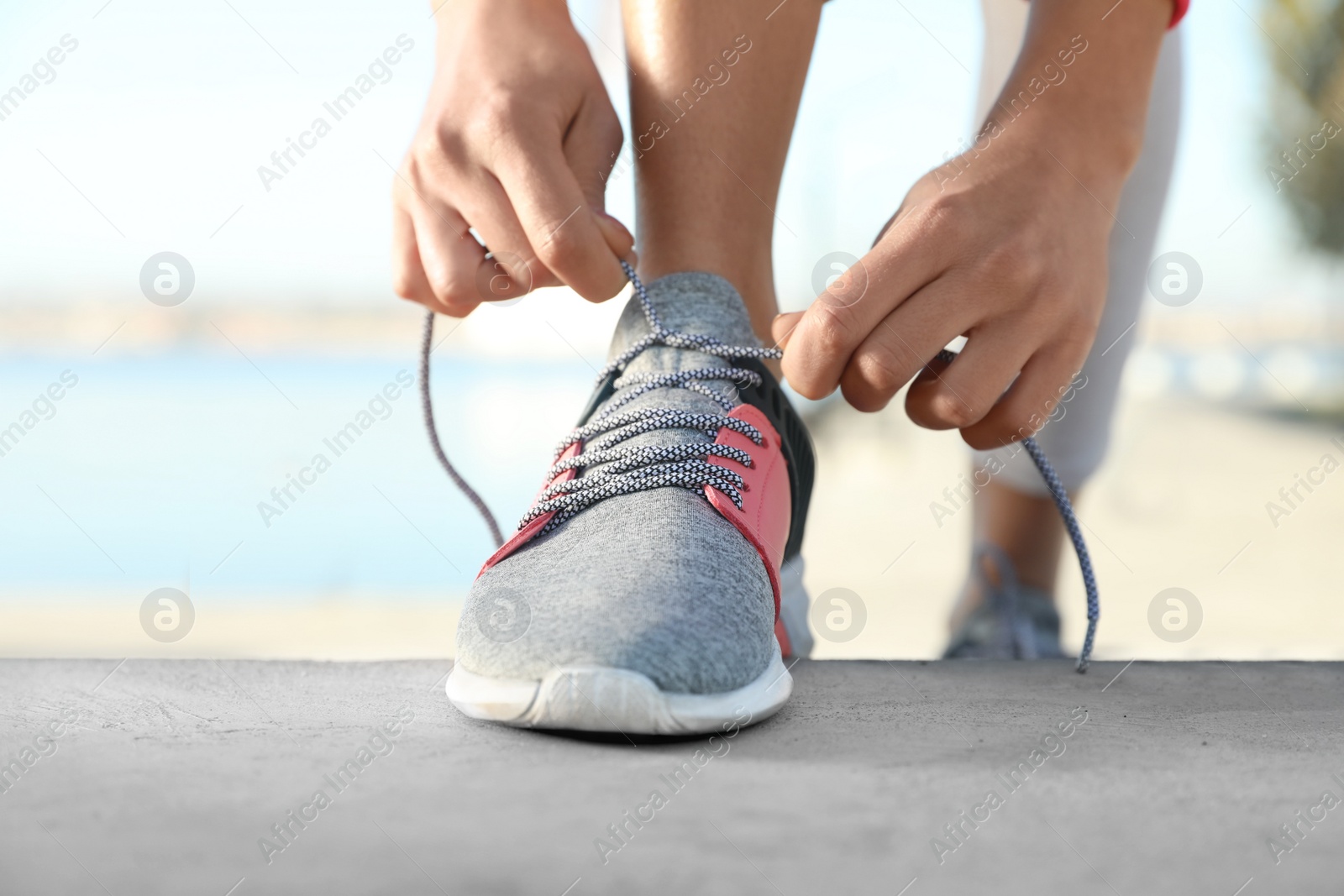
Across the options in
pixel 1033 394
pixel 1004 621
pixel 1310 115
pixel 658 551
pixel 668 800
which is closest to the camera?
pixel 668 800

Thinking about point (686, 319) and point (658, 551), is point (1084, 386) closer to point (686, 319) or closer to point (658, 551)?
point (686, 319)

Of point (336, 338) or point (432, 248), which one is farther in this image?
point (336, 338)

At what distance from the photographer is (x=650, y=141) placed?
0.68 meters

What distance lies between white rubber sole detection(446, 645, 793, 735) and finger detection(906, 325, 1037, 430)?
0.71ft

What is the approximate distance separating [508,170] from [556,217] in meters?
0.05

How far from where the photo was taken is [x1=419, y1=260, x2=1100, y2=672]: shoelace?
0.55 metres

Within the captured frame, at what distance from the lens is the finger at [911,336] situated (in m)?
0.54

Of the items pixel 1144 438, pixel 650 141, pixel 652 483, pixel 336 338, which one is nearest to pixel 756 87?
pixel 650 141

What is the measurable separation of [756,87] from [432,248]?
25 cm

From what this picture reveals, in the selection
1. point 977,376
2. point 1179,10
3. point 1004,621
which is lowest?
point 1004,621

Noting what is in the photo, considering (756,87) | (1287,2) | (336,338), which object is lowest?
(336,338)

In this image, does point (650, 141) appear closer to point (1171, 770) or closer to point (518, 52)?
point (518, 52)

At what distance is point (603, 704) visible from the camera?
403mm

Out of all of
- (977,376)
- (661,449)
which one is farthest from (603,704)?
(977,376)
